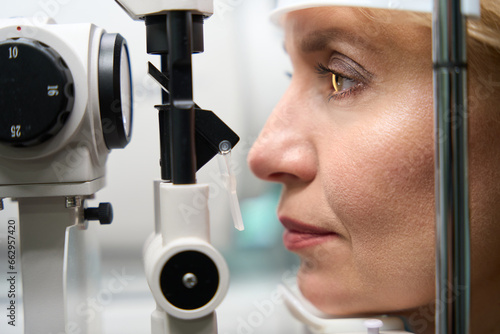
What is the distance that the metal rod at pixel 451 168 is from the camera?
38cm

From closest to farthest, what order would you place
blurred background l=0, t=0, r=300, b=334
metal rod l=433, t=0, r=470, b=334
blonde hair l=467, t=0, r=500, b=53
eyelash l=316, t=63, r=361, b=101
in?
metal rod l=433, t=0, r=470, b=334
blonde hair l=467, t=0, r=500, b=53
eyelash l=316, t=63, r=361, b=101
blurred background l=0, t=0, r=300, b=334

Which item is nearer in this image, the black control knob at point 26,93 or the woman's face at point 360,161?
the black control knob at point 26,93

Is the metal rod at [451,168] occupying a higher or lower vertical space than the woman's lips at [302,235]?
higher

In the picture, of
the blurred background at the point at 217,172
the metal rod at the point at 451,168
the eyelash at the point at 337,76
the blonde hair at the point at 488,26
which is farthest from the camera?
the blurred background at the point at 217,172

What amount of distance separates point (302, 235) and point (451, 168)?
321mm

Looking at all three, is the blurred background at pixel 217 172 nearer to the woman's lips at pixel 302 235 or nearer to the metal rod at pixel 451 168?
the woman's lips at pixel 302 235

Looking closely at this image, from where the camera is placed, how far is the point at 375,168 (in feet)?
1.95

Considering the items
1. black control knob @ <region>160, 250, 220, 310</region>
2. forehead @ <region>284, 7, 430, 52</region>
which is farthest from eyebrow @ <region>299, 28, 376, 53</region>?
black control knob @ <region>160, 250, 220, 310</region>

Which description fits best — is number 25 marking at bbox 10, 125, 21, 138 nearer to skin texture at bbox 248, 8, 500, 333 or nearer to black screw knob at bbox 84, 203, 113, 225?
black screw knob at bbox 84, 203, 113, 225

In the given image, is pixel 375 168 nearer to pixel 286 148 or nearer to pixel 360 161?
pixel 360 161

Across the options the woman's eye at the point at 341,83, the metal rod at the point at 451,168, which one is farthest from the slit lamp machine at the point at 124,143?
the woman's eye at the point at 341,83

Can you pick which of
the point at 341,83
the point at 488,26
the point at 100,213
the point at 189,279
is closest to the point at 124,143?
the point at 100,213

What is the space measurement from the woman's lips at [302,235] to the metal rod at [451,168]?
252mm

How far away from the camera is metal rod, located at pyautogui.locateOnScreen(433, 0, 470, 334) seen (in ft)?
1.24
